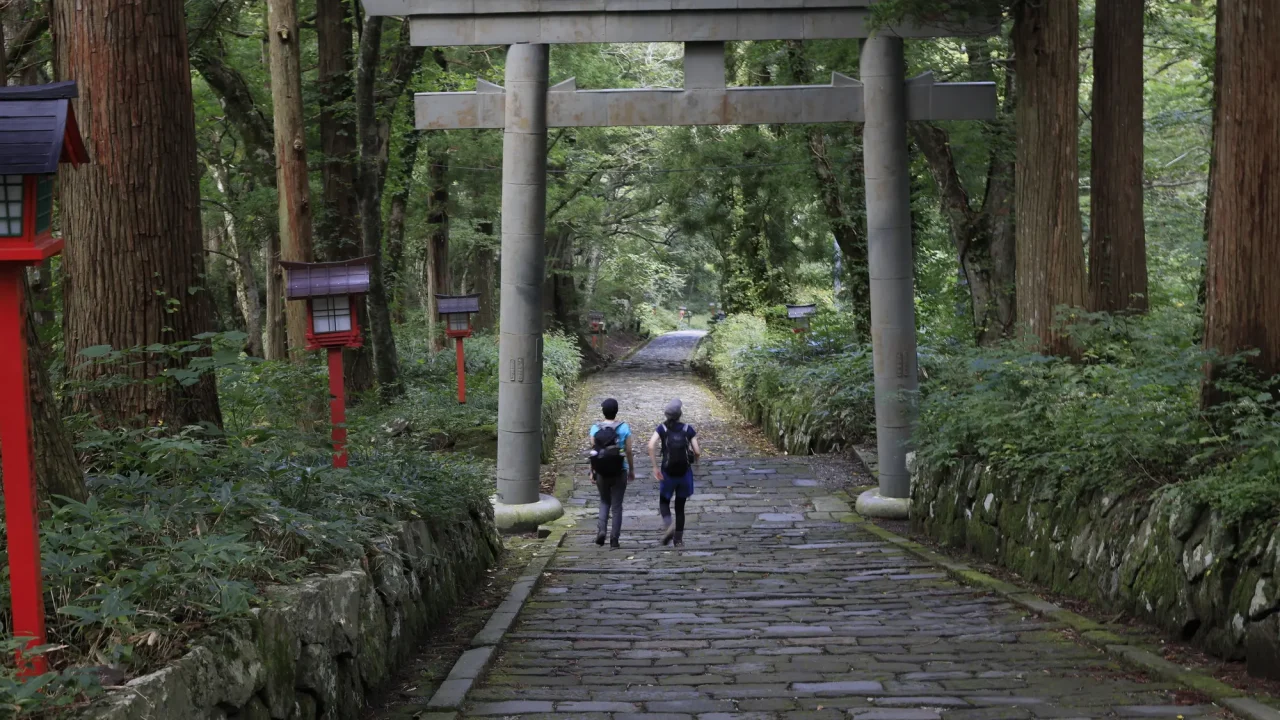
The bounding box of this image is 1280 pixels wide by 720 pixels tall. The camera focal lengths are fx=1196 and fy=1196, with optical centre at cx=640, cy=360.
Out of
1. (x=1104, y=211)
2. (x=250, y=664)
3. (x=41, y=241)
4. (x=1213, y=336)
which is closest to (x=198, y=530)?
(x=250, y=664)

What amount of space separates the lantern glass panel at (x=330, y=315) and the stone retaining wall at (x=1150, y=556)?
5.89 meters

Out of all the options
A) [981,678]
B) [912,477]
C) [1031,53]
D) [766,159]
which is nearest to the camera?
[981,678]

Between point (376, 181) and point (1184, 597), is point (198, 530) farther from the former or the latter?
point (376, 181)

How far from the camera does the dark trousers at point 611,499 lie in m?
12.1

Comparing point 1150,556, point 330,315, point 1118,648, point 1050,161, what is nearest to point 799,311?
point 1050,161

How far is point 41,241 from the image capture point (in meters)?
3.84

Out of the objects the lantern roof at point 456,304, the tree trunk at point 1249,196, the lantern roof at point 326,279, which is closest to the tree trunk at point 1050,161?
the tree trunk at point 1249,196

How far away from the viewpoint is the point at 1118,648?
6.90 m

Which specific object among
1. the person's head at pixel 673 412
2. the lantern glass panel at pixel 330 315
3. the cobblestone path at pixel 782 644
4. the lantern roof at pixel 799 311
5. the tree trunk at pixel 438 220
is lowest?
the cobblestone path at pixel 782 644

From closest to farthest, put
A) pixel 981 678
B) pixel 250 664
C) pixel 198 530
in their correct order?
pixel 250 664, pixel 198 530, pixel 981 678

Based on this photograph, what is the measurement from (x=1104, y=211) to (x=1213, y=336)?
207 inches

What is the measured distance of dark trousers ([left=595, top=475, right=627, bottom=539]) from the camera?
39.7 ft

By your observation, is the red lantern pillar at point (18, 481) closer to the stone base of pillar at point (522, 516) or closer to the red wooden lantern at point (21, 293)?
the red wooden lantern at point (21, 293)

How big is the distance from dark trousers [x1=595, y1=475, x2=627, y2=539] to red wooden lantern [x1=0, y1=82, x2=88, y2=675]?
27.7ft
